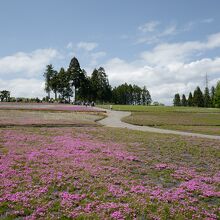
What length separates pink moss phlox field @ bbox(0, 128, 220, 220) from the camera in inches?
420

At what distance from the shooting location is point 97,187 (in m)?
13.1

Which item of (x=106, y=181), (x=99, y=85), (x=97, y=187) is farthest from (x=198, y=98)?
(x=97, y=187)

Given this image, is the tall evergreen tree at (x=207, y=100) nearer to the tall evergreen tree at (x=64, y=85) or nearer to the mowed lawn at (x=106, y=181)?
the tall evergreen tree at (x=64, y=85)

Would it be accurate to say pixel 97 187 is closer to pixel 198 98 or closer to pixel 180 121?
pixel 180 121

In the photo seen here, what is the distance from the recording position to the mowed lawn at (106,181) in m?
10.8

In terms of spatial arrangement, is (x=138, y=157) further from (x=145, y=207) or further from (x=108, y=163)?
(x=145, y=207)

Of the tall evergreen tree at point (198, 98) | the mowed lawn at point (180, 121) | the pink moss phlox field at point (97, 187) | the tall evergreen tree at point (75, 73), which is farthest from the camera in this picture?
the tall evergreen tree at point (198, 98)

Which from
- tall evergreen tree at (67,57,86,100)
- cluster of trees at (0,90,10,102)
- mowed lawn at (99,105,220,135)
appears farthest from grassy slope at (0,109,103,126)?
tall evergreen tree at (67,57,86,100)

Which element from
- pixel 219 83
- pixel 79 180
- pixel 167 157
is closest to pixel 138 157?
pixel 167 157

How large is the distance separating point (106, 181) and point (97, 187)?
0.93 metres

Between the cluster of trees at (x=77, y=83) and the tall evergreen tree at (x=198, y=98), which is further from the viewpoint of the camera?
the tall evergreen tree at (x=198, y=98)

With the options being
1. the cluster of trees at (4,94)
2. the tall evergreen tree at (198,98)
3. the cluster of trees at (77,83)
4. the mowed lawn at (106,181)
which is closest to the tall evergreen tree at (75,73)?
the cluster of trees at (77,83)

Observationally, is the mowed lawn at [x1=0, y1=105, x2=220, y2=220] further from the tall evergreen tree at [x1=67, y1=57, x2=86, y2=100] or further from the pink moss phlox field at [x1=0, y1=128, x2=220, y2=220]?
the tall evergreen tree at [x1=67, y1=57, x2=86, y2=100]

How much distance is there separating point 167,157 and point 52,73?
129 metres
